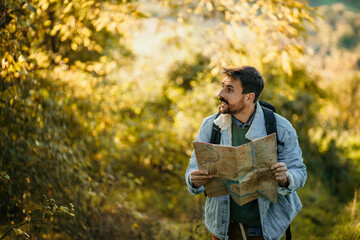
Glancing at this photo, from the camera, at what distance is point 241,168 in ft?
6.84

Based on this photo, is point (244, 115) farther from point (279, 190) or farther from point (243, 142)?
point (279, 190)

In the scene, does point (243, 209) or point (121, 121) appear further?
point (121, 121)

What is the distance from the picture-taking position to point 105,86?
6180mm

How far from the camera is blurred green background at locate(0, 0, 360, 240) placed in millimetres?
3379

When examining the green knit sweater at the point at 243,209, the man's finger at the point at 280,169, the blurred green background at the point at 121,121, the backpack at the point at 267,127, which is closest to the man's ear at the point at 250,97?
the backpack at the point at 267,127

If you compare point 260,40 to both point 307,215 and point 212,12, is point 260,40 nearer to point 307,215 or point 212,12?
point 212,12

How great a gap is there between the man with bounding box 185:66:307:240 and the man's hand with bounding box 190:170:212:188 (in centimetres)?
2

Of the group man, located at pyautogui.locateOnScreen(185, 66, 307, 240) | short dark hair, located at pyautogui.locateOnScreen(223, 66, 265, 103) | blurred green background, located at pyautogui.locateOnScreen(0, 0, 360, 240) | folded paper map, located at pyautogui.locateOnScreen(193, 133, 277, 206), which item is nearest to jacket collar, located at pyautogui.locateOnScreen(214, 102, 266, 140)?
man, located at pyautogui.locateOnScreen(185, 66, 307, 240)

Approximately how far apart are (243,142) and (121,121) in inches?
161

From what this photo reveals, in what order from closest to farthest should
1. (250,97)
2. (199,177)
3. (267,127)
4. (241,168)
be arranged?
(241,168) < (199,177) < (267,127) < (250,97)

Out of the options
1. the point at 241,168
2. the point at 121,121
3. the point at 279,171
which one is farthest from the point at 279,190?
the point at 121,121

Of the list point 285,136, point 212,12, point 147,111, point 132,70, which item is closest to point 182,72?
point 132,70

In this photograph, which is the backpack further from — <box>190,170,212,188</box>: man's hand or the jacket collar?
<box>190,170,212,188</box>: man's hand

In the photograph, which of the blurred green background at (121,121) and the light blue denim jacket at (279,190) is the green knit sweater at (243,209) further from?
the blurred green background at (121,121)
